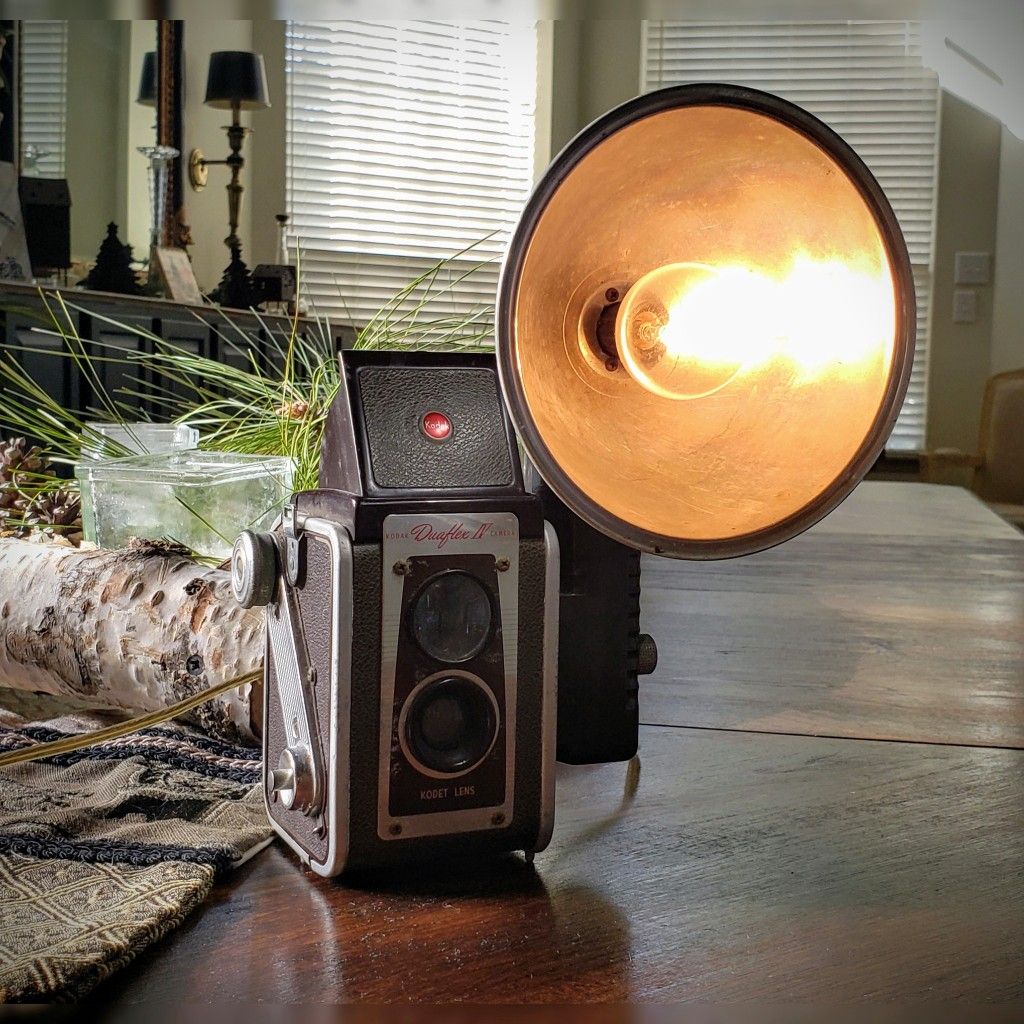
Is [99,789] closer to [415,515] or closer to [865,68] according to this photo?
[415,515]

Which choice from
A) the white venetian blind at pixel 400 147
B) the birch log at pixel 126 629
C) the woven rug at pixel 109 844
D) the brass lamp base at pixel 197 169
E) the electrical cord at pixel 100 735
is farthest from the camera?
the white venetian blind at pixel 400 147

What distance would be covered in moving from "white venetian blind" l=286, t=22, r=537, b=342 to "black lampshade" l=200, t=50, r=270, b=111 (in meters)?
0.45

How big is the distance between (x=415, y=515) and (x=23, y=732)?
0.40 metres

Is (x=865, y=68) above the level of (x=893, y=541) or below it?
above

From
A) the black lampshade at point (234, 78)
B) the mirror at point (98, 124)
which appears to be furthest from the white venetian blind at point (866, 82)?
the mirror at point (98, 124)

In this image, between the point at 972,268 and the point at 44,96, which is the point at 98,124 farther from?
the point at 972,268

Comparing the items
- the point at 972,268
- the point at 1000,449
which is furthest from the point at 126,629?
the point at 972,268

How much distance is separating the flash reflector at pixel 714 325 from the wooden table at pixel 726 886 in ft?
0.51

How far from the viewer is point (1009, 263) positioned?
4.34m

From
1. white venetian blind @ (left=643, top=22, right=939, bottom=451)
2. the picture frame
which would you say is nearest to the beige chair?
white venetian blind @ (left=643, top=22, right=939, bottom=451)

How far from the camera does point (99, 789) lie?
655 mm

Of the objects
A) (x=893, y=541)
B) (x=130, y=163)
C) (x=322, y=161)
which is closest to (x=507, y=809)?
(x=893, y=541)

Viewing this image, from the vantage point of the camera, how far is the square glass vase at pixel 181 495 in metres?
0.94

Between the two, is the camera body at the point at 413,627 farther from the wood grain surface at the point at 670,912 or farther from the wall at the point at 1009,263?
the wall at the point at 1009,263
